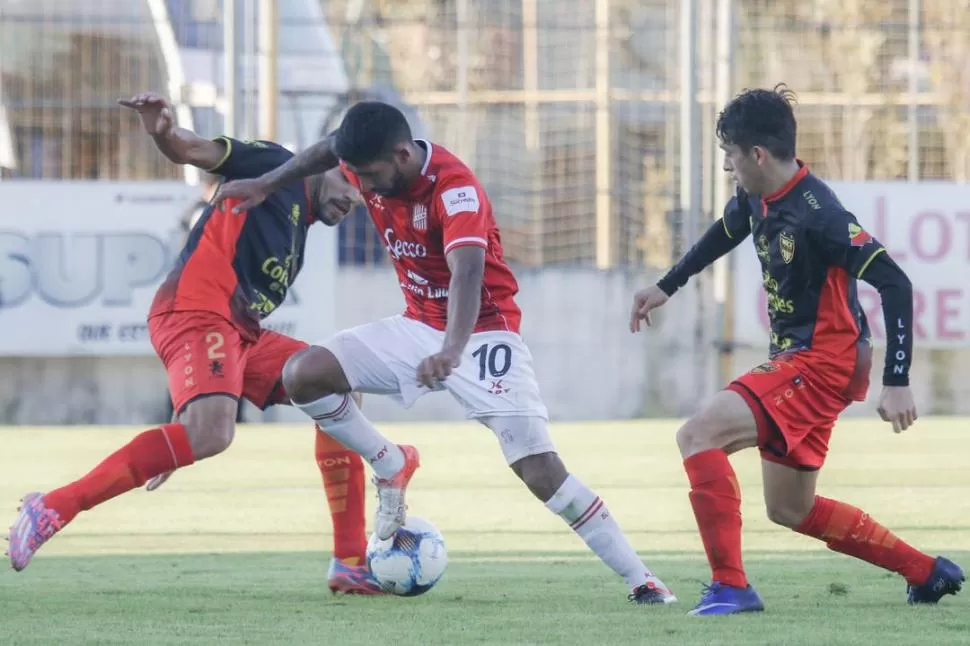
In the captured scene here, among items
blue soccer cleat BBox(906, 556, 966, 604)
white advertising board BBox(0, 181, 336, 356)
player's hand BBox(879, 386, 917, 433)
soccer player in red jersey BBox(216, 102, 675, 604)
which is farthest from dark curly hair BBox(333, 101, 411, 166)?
white advertising board BBox(0, 181, 336, 356)

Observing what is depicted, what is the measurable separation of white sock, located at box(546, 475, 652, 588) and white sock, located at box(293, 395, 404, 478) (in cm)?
66

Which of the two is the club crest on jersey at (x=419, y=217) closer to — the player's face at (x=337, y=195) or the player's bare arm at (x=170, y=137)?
the player's face at (x=337, y=195)

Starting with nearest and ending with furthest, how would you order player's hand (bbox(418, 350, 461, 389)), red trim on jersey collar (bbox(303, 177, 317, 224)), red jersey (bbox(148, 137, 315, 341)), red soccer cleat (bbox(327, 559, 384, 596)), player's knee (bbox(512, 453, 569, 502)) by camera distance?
player's hand (bbox(418, 350, 461, 389)) → player's knee (bbox(512, 453, 569, 502)) → red soccer cleat (bbox(327, 559, 384, 596)) → red jersey (bbox(148, 137, 315, 341)) → red trim on jersey collar (bbox(303, 177, 317, 224))

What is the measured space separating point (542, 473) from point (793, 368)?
2.97 ft

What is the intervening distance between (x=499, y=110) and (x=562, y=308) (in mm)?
1918

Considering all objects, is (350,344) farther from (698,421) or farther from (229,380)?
(698,421)

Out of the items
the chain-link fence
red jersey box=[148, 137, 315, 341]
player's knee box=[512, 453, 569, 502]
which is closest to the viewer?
player's knee box=[512, 453, 569, 502]

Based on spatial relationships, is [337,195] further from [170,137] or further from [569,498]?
[569,498]

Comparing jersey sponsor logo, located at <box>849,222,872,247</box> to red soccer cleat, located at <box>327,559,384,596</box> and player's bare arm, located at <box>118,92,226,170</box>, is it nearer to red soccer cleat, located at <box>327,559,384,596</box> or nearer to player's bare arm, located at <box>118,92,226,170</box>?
red soccer cleat, located at <box>327,559,384,596</box>

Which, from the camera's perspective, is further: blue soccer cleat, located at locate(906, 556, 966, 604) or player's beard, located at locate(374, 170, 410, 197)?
player's beard, located at locate(374, 170, 410, 197)

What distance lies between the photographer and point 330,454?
6852mm

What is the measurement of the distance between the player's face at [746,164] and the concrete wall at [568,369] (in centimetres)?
1075

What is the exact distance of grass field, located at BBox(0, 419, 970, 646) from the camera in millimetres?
5375

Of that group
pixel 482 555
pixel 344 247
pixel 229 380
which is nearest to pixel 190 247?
pixel 229 380
